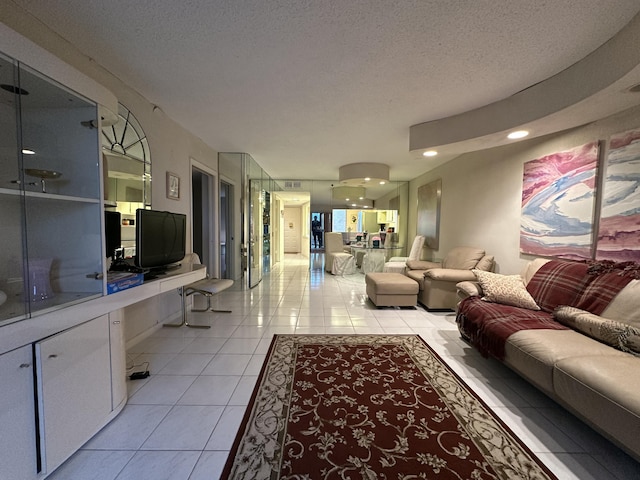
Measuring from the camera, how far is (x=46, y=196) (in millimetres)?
1328

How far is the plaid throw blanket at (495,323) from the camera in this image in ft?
6.64

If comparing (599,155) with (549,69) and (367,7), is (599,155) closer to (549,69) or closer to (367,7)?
(549,69)

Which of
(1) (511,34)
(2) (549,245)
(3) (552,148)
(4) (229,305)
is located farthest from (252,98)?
(2) (549,245)

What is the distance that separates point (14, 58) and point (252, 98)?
1670mm

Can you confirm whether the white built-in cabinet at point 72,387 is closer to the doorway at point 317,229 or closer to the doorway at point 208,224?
the doorway at point 208,224

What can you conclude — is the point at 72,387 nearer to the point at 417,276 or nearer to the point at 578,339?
the point at 578,339

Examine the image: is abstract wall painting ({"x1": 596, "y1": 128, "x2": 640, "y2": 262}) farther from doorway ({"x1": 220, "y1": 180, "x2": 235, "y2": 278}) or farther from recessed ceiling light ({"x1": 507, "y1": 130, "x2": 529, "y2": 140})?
doorway ({"x1": 220, "y1": 180, "x2": 235, "y2": 278})

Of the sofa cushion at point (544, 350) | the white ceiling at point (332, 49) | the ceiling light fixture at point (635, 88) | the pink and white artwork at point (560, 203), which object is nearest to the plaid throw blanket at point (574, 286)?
the pink and white artwork at point (560, 203)

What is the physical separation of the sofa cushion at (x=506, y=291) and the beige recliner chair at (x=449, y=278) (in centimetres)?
79

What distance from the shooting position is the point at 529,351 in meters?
1.76

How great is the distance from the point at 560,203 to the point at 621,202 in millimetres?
518

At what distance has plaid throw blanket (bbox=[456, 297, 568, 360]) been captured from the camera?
2.02m

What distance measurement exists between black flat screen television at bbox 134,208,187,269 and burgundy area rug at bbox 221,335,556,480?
129 cm

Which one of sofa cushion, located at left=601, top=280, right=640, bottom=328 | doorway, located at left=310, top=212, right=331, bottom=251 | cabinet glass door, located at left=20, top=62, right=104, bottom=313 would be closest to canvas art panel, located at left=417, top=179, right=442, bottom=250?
sofa cushion, located at left=601, top=280, right=640, bottom=328
